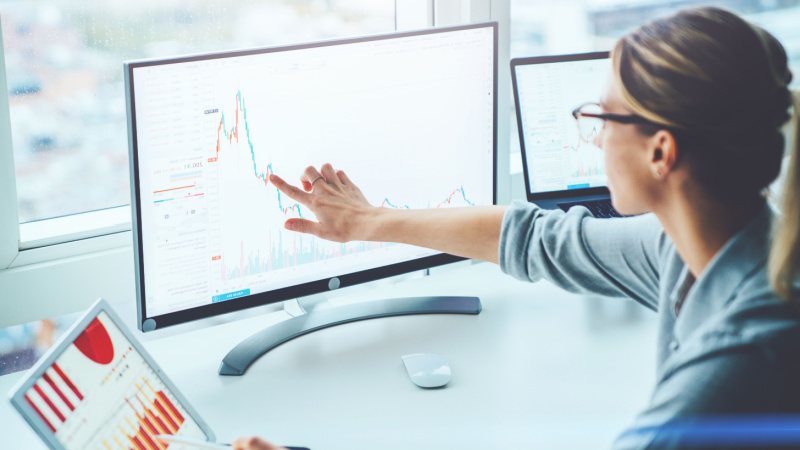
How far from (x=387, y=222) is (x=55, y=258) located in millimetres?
587

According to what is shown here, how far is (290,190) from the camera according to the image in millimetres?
1190

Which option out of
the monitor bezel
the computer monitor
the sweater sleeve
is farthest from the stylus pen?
the monitor bezel

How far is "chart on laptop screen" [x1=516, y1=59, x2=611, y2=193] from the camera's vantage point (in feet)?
5.12

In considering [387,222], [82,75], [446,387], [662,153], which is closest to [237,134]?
[387,222]

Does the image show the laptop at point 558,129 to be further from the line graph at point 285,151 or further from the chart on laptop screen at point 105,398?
the chart on laptop screen at point 105,398

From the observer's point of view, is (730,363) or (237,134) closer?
(730,363)

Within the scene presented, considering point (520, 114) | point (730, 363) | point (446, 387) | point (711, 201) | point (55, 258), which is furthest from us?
point (520, 114)

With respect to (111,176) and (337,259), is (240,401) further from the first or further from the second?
(111,176)

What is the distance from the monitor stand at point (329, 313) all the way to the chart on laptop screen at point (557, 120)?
1.11ft

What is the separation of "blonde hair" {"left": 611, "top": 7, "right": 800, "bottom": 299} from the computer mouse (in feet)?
1.63

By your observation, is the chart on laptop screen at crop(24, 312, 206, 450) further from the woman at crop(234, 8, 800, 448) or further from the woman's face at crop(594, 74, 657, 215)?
the woman's face at crop(594, 74, 657, 215)

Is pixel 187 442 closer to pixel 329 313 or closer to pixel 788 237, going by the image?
pixel 329 313

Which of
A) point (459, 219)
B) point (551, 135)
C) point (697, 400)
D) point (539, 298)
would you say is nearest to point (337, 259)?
point (459, 219)

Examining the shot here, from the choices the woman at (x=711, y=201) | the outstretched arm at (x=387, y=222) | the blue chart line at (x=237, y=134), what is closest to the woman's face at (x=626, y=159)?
the woman at (x=711, y=201)
